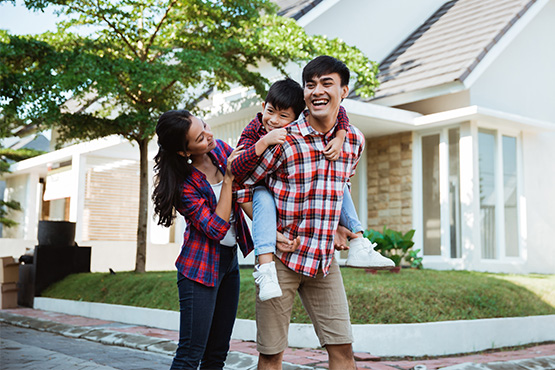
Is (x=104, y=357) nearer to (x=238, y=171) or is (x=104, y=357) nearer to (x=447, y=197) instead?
(x=238, y=171)

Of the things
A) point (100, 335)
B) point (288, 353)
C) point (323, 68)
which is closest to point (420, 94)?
point (288, 353)

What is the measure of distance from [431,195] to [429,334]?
5414 millimetres

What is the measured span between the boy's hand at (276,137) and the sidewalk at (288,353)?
259cm

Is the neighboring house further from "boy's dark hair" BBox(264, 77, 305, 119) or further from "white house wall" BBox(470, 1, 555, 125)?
"boy's dark hair" BBox(264, 77, 305, 119)

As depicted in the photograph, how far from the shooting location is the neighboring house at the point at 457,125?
10.2 meters

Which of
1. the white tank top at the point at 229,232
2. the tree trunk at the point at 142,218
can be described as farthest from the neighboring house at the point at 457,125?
the white tank top at the point at 229,232

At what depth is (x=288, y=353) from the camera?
5.33m

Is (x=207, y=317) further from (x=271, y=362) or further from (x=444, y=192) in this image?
(x=444, y=192)

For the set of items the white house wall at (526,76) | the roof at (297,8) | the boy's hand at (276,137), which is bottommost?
the boy's hand at (276,137)

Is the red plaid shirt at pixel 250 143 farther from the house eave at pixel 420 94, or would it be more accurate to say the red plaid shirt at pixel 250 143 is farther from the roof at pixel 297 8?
the roof at pixel 297 8

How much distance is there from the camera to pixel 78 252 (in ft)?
34.1

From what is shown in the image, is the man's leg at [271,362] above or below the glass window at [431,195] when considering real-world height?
below

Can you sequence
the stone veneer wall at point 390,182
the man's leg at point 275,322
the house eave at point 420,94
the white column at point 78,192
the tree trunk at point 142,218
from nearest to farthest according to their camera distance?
the man's leg at point 275,322 → the tree trunk at point 142,218 → the house eave at point 420,94 → the stone veneer wall at point 390,182 → the white column at point 78,192

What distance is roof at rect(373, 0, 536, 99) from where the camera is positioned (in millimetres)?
10414
